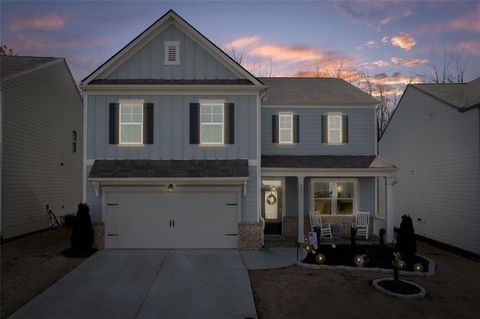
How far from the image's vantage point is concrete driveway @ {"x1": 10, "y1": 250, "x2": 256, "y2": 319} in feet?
25.4

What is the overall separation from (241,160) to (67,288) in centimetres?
706

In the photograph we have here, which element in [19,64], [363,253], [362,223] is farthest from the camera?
[19,64]

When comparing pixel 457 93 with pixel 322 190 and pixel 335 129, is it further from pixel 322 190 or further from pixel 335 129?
pixel 322 190

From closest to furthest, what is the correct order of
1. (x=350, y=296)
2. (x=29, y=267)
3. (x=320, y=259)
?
(x=350, y=296)
(x=29, y=267)
(x=320, y=259)

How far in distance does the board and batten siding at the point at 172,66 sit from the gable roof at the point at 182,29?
164 millimetres

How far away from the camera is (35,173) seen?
17375 mm

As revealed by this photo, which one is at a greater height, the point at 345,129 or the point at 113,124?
the point at 345,129

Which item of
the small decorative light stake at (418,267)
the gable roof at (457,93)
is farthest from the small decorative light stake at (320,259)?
the gable roof at (457,93)

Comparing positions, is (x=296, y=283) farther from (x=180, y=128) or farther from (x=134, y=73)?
(x=134, y=73)

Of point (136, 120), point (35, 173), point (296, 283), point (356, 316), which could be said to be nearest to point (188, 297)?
point (296, 283)

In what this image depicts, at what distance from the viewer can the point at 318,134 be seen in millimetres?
16422

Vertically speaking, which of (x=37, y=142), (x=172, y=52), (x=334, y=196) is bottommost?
(x=334, y=196)

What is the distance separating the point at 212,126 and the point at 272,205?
479 cm

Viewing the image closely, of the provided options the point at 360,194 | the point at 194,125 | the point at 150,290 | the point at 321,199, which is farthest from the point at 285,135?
the point at 150,290
